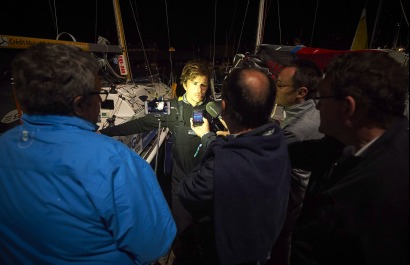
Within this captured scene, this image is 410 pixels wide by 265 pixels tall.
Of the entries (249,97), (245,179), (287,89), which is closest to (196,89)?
(287,89)

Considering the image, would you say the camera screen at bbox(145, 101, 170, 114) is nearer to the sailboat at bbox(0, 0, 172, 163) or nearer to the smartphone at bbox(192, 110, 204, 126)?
the sailboat at bbox(0, 0, 172, 163)

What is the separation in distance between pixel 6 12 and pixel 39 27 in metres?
2.53

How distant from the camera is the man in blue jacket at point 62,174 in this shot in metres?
1.00

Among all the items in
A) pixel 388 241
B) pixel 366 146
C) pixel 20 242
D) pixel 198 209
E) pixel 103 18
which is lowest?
pixel 198 209

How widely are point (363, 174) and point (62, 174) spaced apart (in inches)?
52.5

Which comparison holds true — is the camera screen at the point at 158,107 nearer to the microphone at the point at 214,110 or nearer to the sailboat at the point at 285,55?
the microphone at the point at 214,110

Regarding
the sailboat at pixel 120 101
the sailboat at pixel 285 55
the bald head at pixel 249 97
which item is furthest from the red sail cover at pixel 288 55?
the bald head at pixel 249 97

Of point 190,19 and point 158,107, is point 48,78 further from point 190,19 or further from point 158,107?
point 190,19

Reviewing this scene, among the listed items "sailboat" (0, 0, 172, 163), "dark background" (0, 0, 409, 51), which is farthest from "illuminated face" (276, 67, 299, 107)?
"dark background" (0, 0, 409, 51)

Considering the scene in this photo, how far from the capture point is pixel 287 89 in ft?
7.98

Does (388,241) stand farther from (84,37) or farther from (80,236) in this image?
(84,37)

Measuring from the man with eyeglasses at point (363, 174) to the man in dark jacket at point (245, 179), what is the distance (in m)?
0.28

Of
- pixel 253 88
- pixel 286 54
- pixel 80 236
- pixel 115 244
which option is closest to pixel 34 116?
pixel 80 236

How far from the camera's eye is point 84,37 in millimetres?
24500
